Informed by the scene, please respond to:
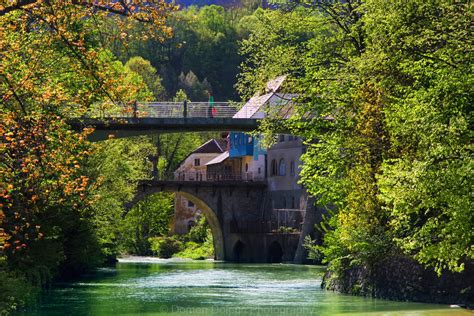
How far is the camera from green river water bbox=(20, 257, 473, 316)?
3164 centimetres

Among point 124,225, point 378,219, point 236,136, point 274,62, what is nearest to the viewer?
point 378,219

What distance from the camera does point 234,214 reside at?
297 feet

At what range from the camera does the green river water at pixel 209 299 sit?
31641 mm

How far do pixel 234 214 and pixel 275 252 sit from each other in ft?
21.4

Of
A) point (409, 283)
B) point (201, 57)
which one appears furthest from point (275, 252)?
point (201, 57)

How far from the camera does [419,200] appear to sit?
965 inches

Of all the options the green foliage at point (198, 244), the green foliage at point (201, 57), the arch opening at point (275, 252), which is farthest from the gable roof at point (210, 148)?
the arch opening at point (275, 252)

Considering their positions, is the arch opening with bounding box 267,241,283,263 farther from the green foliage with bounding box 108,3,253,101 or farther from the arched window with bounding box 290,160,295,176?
the green foliage with bounding box 108,3,253,101

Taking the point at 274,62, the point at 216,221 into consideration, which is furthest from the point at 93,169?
the point at 216,221

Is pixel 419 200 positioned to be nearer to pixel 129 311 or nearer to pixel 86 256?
pixel 129 311

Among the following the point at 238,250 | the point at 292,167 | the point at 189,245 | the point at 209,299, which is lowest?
the point at 209,299

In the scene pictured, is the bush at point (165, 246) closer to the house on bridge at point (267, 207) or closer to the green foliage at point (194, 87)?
the house on bridge at point (267, 207)

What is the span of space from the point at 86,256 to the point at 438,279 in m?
19.3

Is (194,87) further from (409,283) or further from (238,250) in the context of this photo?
(409,283)
